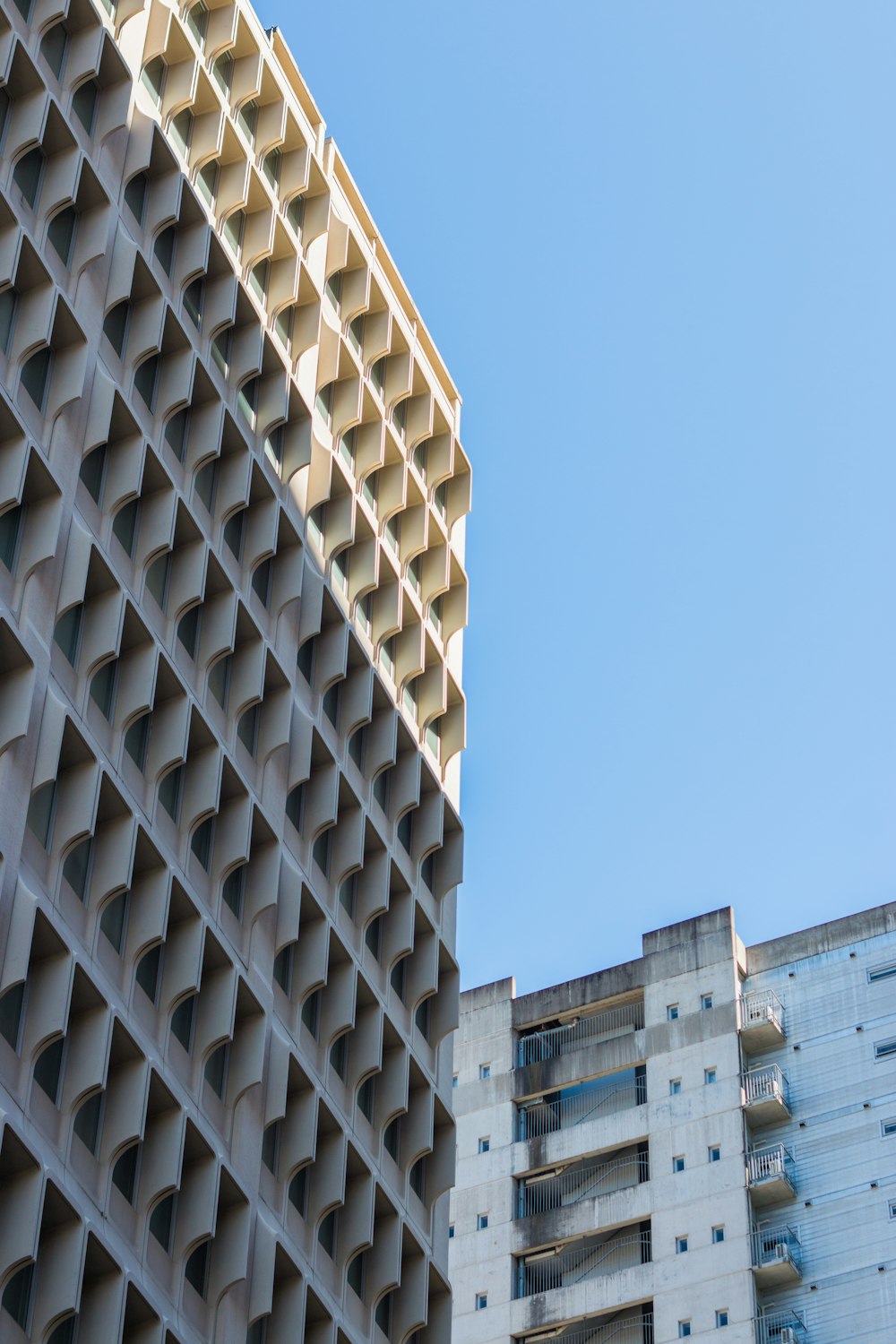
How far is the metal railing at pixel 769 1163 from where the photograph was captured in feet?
292

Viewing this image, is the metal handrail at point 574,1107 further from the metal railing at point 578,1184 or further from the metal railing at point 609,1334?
the metal railing at point 609,1334

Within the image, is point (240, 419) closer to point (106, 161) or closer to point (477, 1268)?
point (106, 161)

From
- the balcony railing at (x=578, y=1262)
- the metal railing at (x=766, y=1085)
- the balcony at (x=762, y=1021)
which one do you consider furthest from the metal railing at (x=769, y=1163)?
the balcony railing at (x=578, y=1262)

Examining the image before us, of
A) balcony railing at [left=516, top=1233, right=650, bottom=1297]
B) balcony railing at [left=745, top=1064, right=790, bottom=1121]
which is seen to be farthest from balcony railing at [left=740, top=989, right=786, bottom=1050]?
balcony railing at [left=516, top=1233, right=650, bottom=1297]

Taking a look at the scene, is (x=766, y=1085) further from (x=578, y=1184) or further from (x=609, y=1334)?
(x=609, y=1334)

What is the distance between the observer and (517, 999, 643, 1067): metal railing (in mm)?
98000

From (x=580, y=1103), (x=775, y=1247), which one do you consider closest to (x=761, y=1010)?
(x=580, y=1103)

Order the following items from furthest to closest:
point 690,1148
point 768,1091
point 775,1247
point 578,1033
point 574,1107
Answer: point 578,1033 < point 574,1107 < point 690,1148 < point 768,1091 < point 775,1247

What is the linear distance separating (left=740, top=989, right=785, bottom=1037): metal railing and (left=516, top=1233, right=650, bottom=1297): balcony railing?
876 cm

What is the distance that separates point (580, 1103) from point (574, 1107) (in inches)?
12.7

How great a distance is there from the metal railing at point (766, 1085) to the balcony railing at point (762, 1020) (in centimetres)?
106

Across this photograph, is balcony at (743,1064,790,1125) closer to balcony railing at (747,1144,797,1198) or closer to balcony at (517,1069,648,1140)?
balcony railing at (747,1144,797,1198)

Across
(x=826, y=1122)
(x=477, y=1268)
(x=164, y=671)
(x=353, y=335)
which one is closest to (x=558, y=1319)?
(x=477, y=1268)

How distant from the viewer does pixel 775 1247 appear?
87.8 metres
